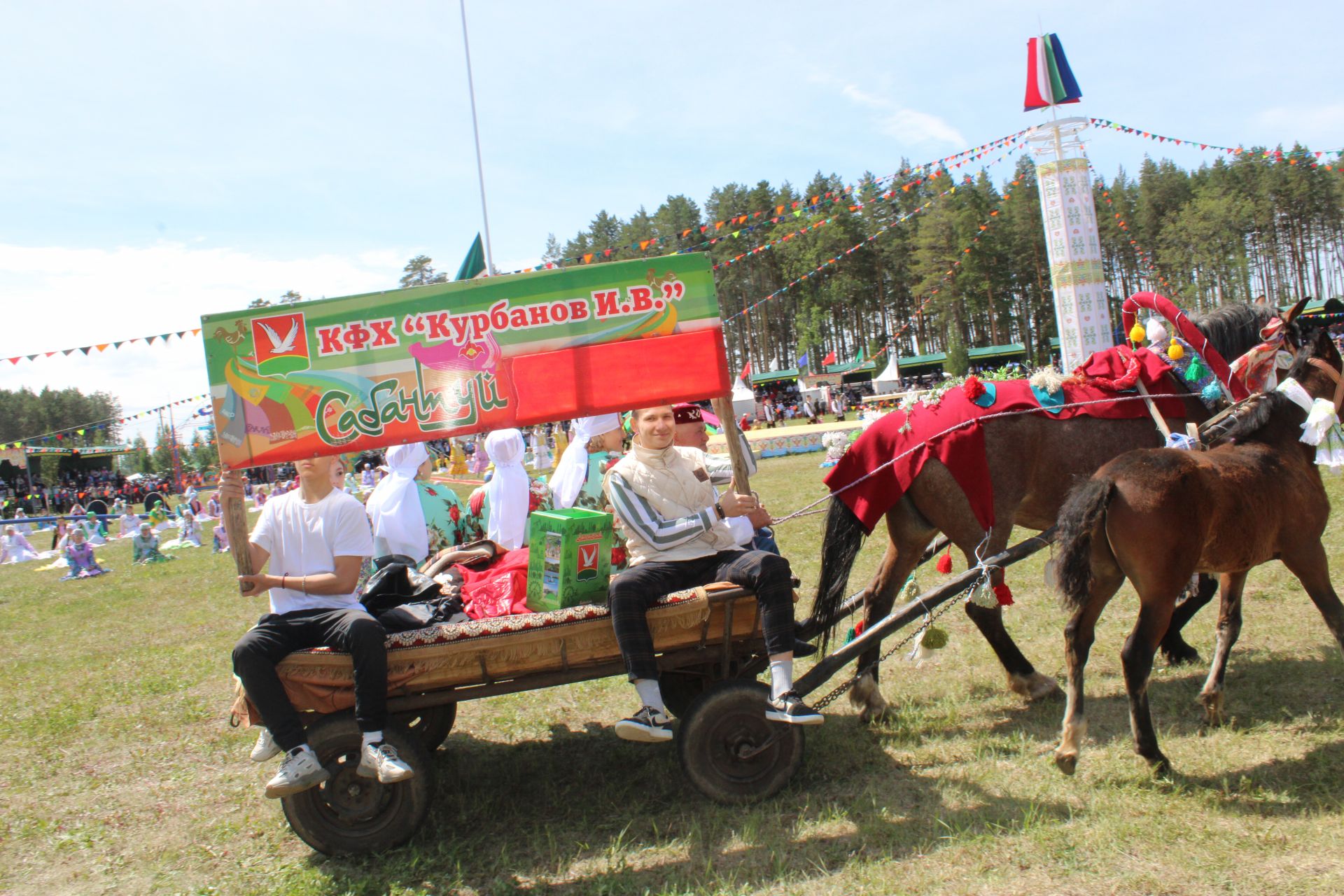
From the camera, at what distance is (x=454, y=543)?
6.28 metres

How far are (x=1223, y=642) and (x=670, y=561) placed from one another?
111 inches

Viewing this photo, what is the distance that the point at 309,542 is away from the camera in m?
3.68

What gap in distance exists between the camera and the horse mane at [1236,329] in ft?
17.0

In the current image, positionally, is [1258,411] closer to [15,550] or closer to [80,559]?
[80,559]

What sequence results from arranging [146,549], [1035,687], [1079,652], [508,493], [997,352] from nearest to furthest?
[1079,652] < [1035,687] < [508,493] < [146,549] < [997,352]

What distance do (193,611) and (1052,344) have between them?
5060 cm

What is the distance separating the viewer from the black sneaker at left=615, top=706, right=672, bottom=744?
A: 3410 mm

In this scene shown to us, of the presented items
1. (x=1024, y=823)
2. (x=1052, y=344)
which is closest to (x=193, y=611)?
(x=1024, y=823)

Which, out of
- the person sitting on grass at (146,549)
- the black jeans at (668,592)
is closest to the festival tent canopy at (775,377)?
the person sitting on grass at (146,549)

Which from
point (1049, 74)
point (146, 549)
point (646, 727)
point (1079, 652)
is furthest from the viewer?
point (1049, 74)

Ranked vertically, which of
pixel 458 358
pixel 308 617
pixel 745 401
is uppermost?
pixel 745 401

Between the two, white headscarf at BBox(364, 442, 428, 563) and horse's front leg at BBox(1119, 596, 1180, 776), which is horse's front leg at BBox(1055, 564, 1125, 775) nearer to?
horse's front leg at BBox(1119, 596, 1180, 776)

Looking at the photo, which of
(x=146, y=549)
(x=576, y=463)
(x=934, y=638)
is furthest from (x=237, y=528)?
(x=146, y=549)

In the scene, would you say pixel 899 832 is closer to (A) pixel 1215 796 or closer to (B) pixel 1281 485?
(A) pixel 1215 796
